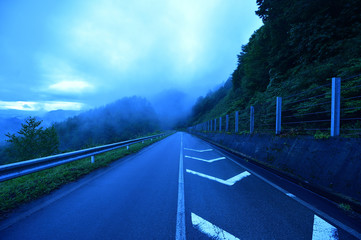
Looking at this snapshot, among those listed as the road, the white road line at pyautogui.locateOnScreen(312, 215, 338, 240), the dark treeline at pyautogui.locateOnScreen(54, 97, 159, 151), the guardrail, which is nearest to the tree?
the guardrail

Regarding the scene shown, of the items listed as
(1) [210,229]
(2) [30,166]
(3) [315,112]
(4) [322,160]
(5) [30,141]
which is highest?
(3) [315,112]

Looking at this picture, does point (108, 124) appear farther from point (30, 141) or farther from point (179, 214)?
point (179, 214)

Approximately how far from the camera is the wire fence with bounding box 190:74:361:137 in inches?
187

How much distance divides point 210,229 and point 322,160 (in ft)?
12.1

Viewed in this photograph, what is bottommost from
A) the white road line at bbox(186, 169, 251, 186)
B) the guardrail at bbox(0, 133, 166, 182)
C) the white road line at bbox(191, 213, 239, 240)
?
the white road line at bbox(186, 169, 251, 186)

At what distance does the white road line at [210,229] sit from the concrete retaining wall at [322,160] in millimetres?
2788

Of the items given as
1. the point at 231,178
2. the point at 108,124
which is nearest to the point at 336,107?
the point at 231,178

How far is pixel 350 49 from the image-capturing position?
8484 mm

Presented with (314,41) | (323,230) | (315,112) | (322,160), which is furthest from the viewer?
(314,41)

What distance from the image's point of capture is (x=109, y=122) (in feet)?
347

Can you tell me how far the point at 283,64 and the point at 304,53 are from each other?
117 inches

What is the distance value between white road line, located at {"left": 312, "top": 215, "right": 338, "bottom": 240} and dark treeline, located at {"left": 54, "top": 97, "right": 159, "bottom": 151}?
90.1 meters

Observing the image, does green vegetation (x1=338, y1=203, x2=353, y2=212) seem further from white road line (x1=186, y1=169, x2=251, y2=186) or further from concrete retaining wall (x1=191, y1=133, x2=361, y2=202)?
white road line (x1=186, y1=169, x2=251, y2=186)

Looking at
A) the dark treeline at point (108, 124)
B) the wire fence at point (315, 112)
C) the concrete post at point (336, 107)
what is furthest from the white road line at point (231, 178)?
the dark treeline at point (108, 124)
